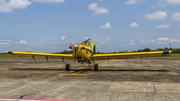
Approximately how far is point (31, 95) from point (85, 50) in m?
10.7

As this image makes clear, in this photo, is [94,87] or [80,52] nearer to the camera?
[94,87]

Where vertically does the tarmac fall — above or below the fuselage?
below

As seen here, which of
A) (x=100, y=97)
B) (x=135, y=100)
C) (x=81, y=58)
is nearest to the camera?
(x=135, y=100)

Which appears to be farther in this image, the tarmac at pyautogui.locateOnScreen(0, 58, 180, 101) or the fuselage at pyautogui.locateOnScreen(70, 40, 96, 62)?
the fuselage at pyautogui.locateOnScreen(70, 40, 96, 62)

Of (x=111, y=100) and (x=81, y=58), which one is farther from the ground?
(x=81, y=58)

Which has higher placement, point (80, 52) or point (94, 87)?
point (80, 52)

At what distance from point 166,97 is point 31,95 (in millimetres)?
5389

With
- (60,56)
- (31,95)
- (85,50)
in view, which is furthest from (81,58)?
(31,95)

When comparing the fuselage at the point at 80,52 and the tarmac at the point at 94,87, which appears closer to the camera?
the tarmac at the point at 94,87

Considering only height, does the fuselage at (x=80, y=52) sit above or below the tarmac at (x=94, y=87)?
above

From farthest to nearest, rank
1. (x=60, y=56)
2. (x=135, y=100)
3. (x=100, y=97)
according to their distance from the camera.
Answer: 1. (x=60, y=56)
2. (x=100, y=97)
3. (x=135, y=100)

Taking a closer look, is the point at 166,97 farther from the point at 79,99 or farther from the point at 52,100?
the point at 52,100

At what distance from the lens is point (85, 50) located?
17.0m

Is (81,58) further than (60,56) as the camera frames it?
No
